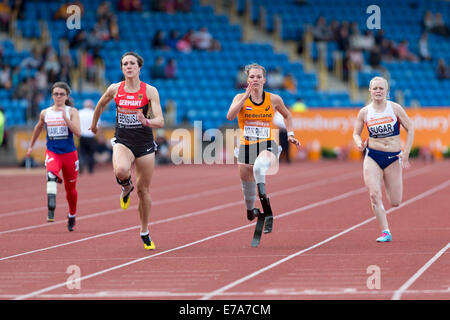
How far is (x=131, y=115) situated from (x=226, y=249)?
1774mm

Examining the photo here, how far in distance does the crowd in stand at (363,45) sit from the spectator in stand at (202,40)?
11.9ft

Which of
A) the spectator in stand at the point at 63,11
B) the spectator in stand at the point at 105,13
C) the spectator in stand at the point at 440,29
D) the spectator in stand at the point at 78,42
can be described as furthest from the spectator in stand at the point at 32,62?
the spectator in stand at the point at 440,29

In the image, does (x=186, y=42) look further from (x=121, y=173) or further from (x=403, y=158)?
(x=121, y=173)

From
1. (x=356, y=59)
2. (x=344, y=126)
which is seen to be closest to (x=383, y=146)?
(x=344, y=126)

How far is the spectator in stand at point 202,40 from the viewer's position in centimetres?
3388

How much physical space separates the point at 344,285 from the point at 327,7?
3154cm

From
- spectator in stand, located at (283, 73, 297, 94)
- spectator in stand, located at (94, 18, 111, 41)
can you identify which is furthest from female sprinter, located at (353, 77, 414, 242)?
spectator in stand, located at (94, 18, 111, 41)

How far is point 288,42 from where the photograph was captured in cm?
3619

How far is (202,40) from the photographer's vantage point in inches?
1334

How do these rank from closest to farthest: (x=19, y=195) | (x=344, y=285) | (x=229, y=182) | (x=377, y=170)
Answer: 1. (x=344, y=285)
2. (x=377, y=170)
3. (x=19, y=195)
4. (x=229, y=182)

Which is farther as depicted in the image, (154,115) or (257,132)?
(257,132)

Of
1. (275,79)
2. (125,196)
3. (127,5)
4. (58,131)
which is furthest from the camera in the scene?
(127,5)

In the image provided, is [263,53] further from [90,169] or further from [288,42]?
[90,169]

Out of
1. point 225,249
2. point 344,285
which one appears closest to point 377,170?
point 225,249
